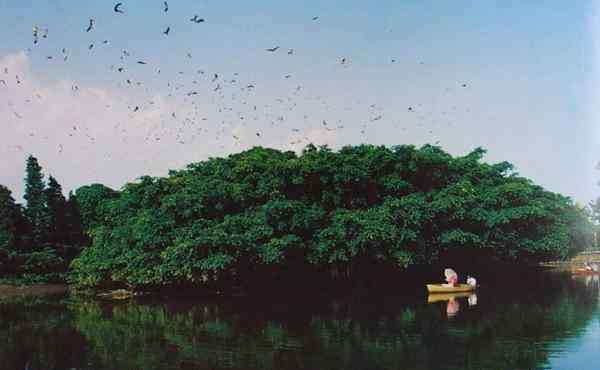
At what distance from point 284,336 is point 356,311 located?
6478mm

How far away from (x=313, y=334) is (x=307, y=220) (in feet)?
41.6

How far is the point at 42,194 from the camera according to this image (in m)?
45.8

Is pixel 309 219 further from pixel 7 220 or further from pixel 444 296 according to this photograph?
pixel 7 220

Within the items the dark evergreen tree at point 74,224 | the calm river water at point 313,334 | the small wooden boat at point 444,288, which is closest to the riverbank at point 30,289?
the dark evergreen tree at point 74,224

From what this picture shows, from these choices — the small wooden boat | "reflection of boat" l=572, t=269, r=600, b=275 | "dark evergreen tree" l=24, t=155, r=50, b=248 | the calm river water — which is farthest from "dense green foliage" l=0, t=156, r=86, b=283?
"reflection of boat" l=572, t=269, r=600, b=275

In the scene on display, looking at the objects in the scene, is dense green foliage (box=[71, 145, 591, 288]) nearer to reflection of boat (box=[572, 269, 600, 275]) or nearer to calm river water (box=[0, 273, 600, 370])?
calm river water (box=[0, 273, 600, 370])

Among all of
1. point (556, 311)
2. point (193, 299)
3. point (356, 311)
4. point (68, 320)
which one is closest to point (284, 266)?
point (193, 299)

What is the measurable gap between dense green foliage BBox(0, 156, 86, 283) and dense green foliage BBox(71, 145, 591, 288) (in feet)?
23.2

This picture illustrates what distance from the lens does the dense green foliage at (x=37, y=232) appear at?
133 ft

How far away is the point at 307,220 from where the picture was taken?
3095 centimetres

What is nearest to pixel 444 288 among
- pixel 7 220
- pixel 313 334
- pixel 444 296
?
pixel 444 296

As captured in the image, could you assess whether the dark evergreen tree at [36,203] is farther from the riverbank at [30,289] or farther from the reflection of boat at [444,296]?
the reflection of boat at [444,296]

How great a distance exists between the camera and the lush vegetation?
3034cm

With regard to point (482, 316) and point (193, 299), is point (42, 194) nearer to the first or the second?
point (193, 299)
